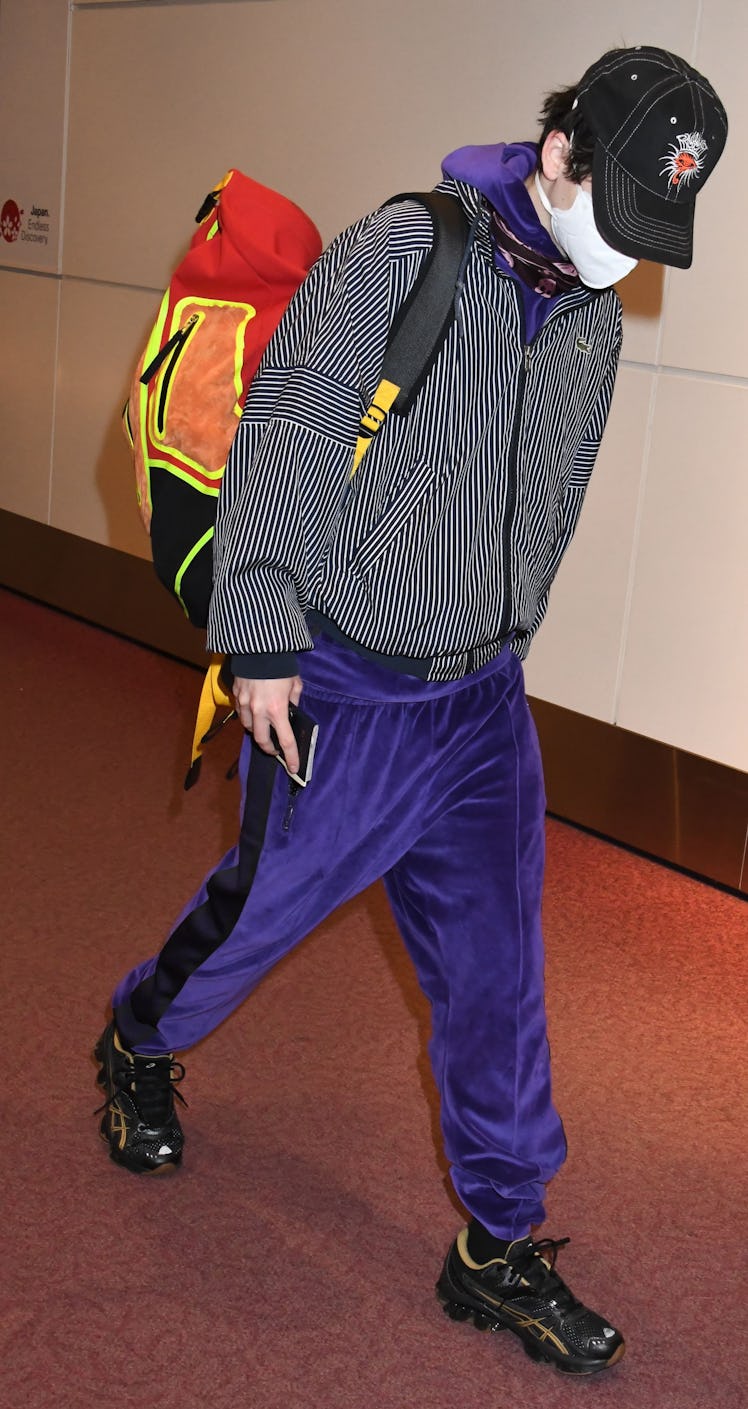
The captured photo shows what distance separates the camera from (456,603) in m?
1.69

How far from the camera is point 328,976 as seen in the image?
9.25ft

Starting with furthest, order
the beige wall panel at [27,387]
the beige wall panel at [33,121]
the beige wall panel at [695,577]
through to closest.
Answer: the beige wall panel at [27,387] < the beige wall panel at [33,121] < the beige wall panel at [695,577]

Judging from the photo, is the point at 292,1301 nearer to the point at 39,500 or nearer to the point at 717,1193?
the point at 717,1193

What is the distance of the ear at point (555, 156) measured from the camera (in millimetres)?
1580

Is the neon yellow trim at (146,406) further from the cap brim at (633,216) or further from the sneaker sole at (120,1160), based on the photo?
the sneaker sole at (120,1160)

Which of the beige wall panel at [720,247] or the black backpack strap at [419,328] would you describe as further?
the beige wall panel at [720,247]

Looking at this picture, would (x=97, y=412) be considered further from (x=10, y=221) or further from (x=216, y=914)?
(x=216, y=914)

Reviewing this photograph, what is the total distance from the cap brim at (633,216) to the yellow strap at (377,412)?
267mm

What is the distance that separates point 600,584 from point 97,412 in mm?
2202

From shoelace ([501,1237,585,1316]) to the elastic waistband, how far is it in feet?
2.34

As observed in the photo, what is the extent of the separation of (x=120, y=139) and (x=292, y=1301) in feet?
13.1

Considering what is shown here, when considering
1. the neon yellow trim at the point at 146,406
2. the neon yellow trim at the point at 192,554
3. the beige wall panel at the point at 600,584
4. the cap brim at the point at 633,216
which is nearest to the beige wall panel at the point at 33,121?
the beige wall panel at the point at 600,584

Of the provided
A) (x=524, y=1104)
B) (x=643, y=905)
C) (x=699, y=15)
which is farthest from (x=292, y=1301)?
(x=699, y=15)

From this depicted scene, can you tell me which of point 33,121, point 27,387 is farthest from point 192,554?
point 33,121
